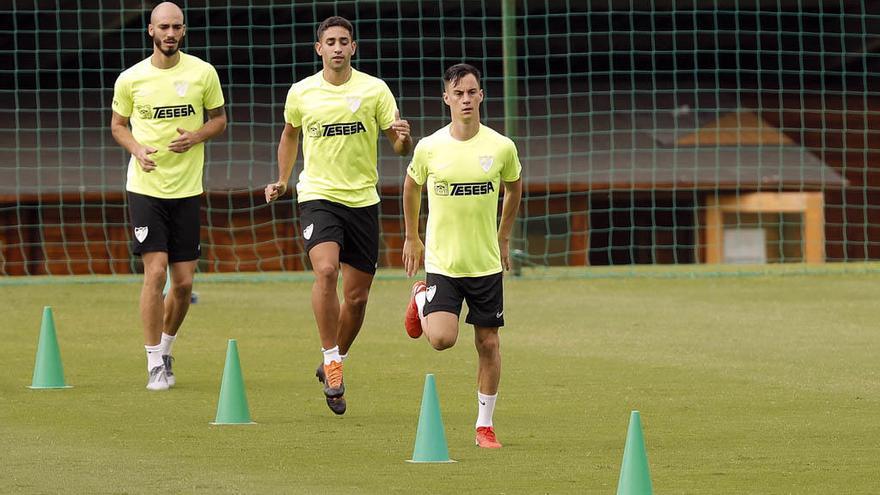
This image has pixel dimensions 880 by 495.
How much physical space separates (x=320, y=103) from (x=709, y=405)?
2.56 metres

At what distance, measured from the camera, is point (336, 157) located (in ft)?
29.5

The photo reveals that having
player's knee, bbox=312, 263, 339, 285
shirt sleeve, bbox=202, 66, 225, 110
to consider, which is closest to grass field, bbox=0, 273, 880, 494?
player's knee, bbox=312, 263, 339, 285

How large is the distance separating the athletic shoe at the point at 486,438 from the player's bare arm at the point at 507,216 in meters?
0.82

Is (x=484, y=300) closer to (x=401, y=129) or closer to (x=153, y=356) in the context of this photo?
(x=401, y=129)

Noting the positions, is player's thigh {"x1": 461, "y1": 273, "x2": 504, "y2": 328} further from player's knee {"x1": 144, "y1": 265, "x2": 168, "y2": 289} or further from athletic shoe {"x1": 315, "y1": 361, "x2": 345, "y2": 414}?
player's knee {"x1": 144, "y1": 265, "x2": 168, "y2": 289}

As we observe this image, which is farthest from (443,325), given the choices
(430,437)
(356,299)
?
(356,299)

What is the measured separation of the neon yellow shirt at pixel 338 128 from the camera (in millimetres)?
8992

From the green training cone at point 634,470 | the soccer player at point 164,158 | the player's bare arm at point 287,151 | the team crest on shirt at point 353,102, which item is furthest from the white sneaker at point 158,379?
the green training cone at point 634,470

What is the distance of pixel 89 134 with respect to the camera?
86.7 feet

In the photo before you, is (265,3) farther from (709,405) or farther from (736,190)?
(709,405)

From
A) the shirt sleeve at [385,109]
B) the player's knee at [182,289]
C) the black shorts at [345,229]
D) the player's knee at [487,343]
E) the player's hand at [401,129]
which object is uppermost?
the shirt sleeve at [385,109]

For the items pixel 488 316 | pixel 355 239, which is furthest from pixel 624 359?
pixel 488 316

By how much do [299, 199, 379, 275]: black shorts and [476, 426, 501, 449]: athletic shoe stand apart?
1789 millimetres

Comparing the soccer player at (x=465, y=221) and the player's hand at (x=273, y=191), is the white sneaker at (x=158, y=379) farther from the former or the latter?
the soccer player at (x=465, y=221)
